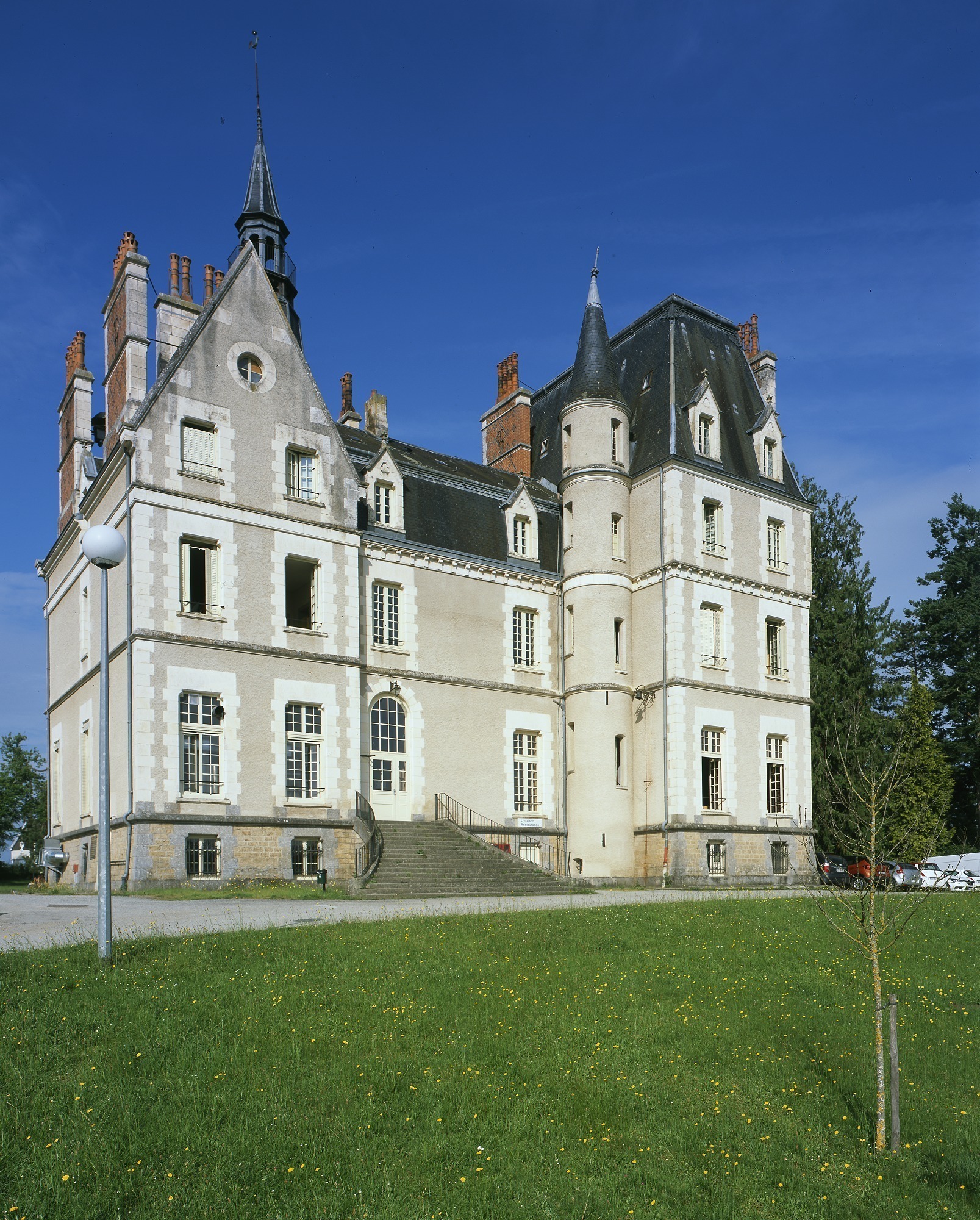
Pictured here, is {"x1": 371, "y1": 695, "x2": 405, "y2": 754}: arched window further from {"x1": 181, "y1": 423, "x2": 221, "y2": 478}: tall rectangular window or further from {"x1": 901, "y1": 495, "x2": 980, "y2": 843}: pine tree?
{"x1": 901, "y1": 495, "x2": 980, "y2": 843}: pine tree

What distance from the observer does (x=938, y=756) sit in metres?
47.0

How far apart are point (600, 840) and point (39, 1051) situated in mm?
24099

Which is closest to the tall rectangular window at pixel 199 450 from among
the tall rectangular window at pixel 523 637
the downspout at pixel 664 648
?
the tall rectangular window at pixel 523 637

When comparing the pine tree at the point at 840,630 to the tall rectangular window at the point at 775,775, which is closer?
the tall rectangular window at the point at 775,775

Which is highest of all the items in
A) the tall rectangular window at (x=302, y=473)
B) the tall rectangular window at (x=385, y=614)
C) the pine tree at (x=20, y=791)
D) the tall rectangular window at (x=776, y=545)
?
the tall rectangular window at (x=302, y=473)

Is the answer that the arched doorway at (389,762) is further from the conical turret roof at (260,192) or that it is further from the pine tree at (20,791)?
the pine tree at (20,791)

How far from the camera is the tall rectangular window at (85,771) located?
3033 cm

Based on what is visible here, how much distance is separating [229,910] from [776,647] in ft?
73.3

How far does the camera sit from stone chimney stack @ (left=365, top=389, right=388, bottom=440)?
124 feet

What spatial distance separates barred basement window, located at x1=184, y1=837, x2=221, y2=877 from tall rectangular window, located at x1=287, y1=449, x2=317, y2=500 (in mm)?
8891

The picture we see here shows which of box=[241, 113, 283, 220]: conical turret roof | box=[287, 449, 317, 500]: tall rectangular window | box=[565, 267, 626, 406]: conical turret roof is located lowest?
box=[287, 449, 317, 500]: tall rectangular window

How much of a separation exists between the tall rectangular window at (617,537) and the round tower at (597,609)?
38 mm

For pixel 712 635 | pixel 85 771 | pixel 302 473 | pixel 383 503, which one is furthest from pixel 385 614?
pixel 712 635

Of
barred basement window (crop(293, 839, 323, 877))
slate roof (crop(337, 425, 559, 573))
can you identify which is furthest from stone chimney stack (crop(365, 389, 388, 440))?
barred basement window (crop(293, 839, 323, 877))
